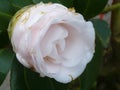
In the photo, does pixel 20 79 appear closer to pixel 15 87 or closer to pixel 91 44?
pixel 15 87

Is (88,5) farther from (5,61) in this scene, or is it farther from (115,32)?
(115,32)

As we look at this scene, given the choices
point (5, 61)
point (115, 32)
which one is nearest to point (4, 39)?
point (5, 61)

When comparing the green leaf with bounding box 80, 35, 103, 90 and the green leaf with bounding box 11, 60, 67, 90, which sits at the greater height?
the green leaf with bounding box 11, 60, 67, 90

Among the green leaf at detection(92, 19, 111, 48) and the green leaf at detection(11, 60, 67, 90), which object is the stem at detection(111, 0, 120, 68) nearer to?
the green leaf at detection(92, 19, 111, 48)

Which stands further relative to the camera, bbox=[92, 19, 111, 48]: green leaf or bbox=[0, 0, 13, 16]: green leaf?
bbox=[92, 19, 111, 48]: green leaf

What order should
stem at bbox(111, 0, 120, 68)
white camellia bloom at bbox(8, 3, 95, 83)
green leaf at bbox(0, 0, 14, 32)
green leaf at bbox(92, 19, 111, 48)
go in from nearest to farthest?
1. white camellia bloom at bbox(8, 3, 95, 83)
2. green leaf at bbox(0, 0, 14, 32)
3. green leaf at bbox(92, 19, 111, 48)
4. stem at bbox(111, 0, 120, 68)

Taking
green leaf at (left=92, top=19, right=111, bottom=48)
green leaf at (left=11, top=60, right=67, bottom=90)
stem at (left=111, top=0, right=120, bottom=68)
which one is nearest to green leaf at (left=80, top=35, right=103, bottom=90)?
green leaf at (left=92, top=19, right=111, bottom=48)
